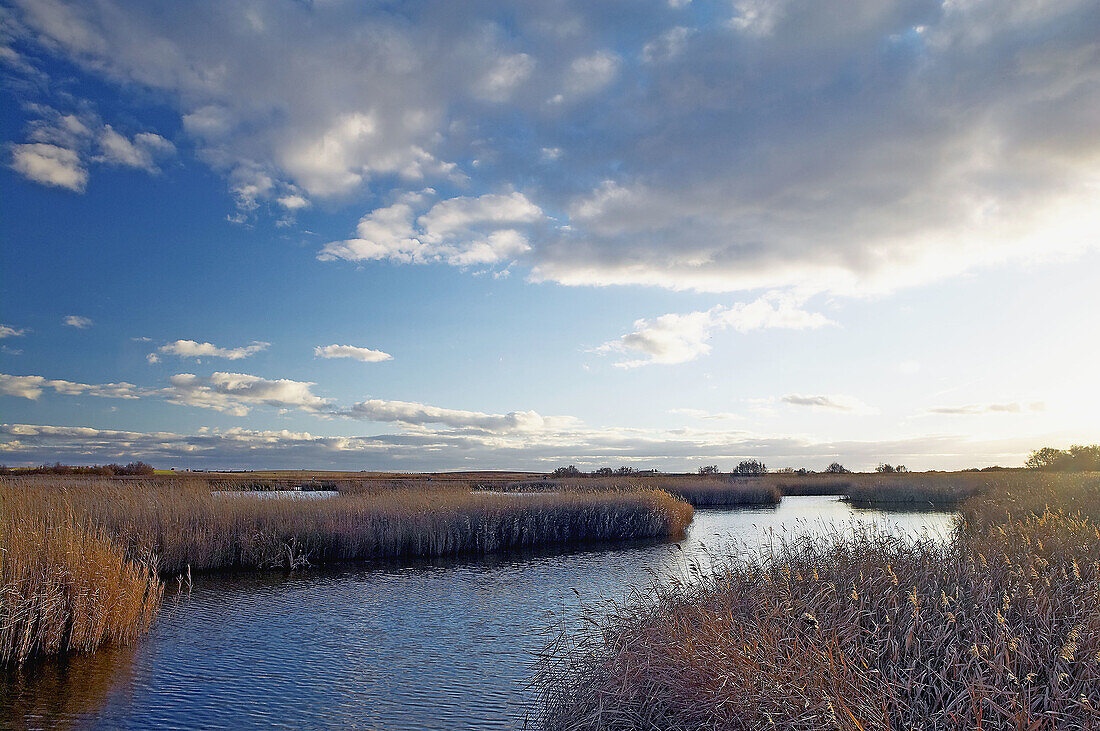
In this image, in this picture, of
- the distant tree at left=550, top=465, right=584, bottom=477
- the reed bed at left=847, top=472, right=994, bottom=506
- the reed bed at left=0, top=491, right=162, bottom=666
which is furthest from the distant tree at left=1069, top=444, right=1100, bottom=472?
the reed bed at left=0, top=491, right=162, bottom=666

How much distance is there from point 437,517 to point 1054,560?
1571cm

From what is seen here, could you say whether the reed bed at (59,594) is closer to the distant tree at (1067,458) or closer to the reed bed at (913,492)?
the reed bed at (913,492)

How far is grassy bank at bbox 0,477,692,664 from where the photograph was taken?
29.4 ft

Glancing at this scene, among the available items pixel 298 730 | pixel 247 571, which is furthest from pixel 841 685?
pixel 247 571

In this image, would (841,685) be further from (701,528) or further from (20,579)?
(701,528)

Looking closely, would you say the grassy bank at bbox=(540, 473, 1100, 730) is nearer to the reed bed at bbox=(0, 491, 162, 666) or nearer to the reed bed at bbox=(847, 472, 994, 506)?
the reed bed at bbox=(0, 491, 162, 666)

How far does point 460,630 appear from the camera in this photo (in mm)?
10773

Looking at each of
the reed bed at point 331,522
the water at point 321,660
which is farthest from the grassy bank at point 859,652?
the reed bed at point 331,522

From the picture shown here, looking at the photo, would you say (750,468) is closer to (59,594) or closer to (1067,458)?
(1067,458)

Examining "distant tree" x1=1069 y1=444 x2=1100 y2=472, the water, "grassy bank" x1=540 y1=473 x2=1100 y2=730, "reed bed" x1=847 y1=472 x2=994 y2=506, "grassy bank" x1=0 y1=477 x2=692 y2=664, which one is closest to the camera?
"grassy bank" x1=540 y1=473 x2=1100 y2=730

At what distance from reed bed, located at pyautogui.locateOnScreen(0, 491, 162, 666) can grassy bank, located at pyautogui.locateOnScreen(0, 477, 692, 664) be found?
15 mm

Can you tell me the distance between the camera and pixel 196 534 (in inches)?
627

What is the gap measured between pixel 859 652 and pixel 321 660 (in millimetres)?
7117

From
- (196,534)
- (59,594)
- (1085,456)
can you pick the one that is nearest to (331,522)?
(196,534)
